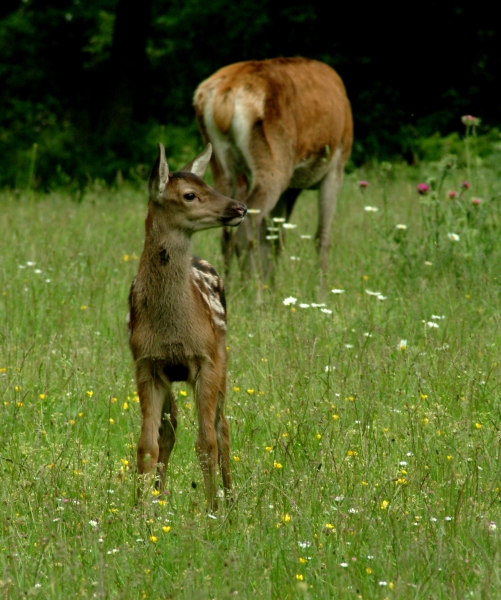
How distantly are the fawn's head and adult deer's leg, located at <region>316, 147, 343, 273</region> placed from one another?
176 inches

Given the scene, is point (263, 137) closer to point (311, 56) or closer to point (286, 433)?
point (286, 433)

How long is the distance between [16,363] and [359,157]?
42.0 feet

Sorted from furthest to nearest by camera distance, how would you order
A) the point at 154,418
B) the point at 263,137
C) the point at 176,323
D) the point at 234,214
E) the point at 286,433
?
1. the point at 263,137
2. the point at 286,433
3. the point at 234,214
4. the point at 176,323
5. the point at 154,418

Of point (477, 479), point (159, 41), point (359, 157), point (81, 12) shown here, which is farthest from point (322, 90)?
point (159, 41)

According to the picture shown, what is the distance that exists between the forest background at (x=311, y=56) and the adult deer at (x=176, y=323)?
1146 centimetres

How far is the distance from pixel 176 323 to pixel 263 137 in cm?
424

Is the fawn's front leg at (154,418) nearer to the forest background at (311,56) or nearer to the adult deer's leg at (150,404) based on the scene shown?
the adult deer's leg at (150,404)

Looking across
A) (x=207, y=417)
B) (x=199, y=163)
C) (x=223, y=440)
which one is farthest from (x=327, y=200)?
(x=207, y=417)

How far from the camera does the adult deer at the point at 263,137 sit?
350 inches

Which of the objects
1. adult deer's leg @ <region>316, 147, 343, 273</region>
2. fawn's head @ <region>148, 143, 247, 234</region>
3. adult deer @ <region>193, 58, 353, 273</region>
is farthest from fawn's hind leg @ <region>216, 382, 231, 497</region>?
adult deer's leg @ <region>316, 147, 343, 273</region>

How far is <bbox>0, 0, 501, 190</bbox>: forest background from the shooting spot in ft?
59.3

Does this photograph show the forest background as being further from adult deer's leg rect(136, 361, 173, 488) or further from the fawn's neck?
adult deer's leg rect(136, 361, 173, 488)

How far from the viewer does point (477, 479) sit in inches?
164

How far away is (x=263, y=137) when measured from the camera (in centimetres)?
892
